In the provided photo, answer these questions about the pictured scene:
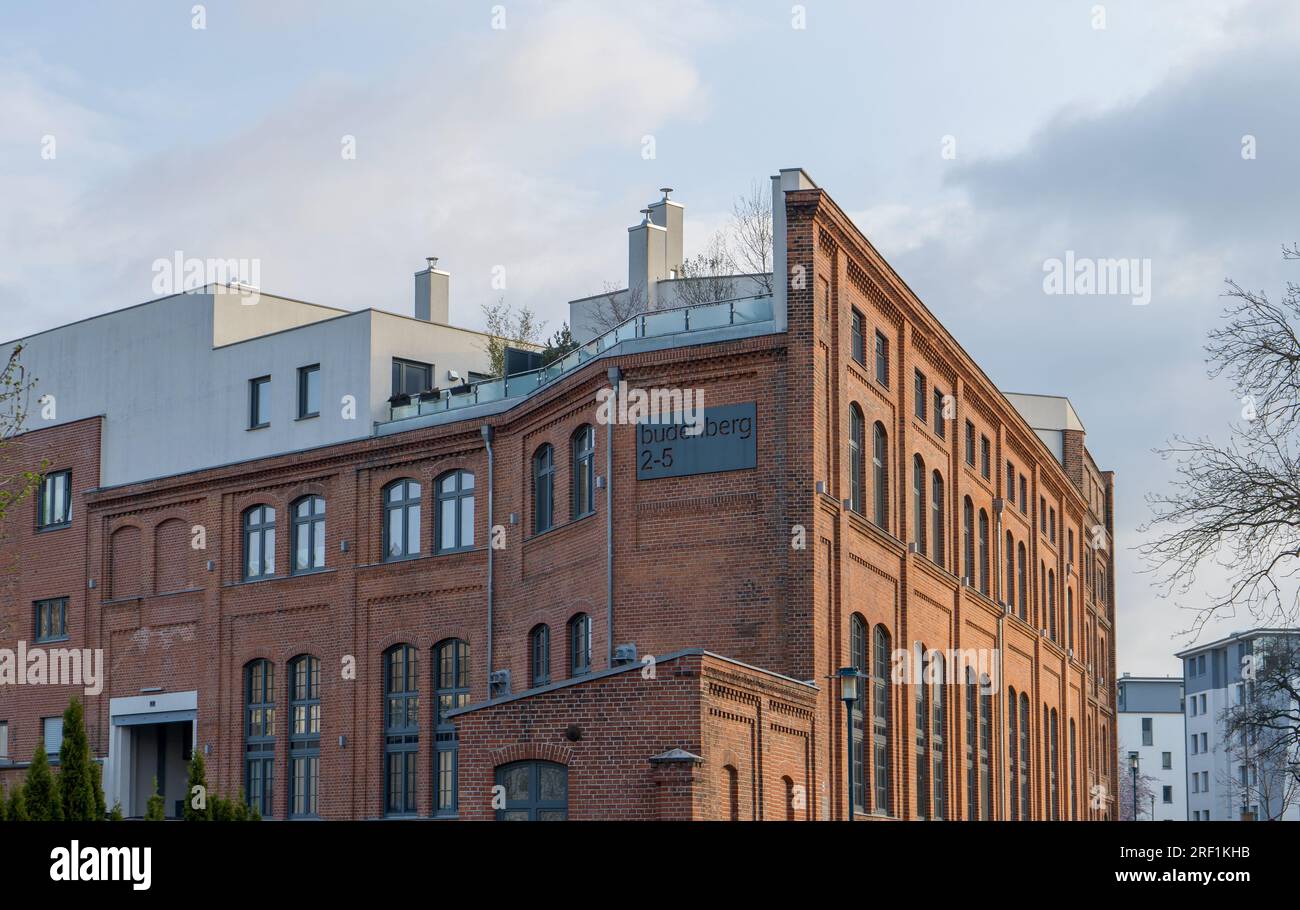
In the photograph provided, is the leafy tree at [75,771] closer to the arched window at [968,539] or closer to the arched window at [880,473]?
the arched window at [880,473]

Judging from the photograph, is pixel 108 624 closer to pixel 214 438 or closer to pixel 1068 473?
pixel 214 438

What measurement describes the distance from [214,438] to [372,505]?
19.8 feet

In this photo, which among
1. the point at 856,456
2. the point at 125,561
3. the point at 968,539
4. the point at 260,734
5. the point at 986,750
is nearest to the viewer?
the point at 856,456

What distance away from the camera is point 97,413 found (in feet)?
155

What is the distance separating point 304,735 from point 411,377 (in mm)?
9002

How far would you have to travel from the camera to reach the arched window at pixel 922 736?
35688 mm

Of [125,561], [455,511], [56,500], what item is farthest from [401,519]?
[56,500]

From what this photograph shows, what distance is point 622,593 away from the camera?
101ft

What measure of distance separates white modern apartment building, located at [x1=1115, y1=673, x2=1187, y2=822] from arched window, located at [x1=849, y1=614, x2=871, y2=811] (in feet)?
327

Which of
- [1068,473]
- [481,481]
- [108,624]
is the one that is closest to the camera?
[481,481]

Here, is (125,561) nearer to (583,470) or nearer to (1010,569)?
(583,470)

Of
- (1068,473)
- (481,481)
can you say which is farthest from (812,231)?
(1068,473)

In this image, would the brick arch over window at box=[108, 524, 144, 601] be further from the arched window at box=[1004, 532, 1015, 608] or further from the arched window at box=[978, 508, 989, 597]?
the arched window at box=[1004, 532, 1015, 608]

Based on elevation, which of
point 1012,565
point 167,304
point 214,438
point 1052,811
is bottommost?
point 1052,811
